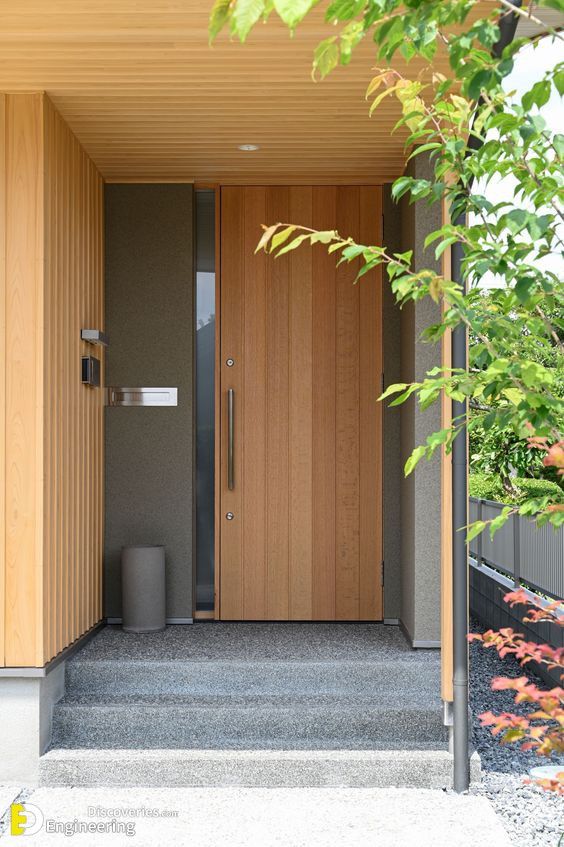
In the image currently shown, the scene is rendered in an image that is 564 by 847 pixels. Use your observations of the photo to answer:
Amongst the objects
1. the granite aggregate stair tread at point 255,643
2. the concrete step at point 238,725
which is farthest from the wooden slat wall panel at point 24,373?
the granite aggregate stair tread at point 255,643

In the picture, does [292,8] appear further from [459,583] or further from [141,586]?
[141,586]

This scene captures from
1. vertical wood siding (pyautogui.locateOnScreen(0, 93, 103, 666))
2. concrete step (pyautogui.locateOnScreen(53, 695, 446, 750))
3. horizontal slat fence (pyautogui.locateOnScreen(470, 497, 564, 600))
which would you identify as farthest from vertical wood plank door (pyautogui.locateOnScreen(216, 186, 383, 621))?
vertical wood siding (pyautogui.locateOnScreen(0, 93, 103, 666))

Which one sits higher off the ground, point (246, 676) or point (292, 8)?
point (292, 8)

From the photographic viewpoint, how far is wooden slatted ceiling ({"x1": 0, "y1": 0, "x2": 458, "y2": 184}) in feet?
12.9

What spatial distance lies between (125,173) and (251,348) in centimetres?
128

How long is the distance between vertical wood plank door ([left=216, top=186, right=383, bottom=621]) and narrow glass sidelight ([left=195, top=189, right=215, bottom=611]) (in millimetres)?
71

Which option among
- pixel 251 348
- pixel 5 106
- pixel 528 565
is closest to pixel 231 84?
pixel 5 106

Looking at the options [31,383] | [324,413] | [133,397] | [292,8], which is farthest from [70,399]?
[292,8]

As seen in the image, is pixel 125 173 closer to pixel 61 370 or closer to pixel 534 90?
pixel 61 370

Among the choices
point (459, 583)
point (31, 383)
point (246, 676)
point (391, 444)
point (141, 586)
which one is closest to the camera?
point (459, 583)

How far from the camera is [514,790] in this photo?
4.40m

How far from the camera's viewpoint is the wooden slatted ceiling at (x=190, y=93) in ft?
12.9

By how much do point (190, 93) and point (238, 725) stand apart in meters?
2.92

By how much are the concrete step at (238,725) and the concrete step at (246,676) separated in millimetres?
181
